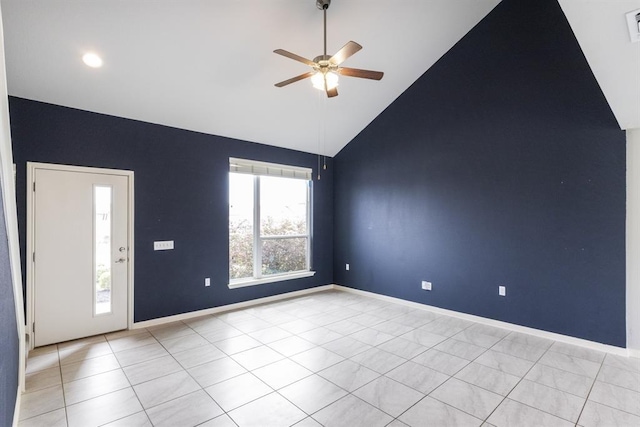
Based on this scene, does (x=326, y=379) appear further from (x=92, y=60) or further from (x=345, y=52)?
(x=92, y=60)

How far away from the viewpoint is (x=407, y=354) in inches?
129

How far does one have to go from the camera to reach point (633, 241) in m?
3.20

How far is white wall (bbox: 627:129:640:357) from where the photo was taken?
318 cm

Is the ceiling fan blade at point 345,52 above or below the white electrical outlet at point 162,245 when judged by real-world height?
above

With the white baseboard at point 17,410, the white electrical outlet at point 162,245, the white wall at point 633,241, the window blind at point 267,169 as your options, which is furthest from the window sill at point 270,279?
the white wall at point 633,241

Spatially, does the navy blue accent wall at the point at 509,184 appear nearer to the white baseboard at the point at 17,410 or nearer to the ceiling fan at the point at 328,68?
the ceiling fan at the point at 328,68

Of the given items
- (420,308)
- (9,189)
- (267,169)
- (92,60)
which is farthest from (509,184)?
(92,60)

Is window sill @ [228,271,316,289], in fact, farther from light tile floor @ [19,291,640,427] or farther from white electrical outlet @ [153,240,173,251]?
white electrical outlet @ [153,240,173,251]

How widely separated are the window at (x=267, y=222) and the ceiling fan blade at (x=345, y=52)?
8.69 ft

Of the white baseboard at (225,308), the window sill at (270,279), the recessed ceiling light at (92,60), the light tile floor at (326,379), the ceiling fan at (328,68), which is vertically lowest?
the light tile floor at (326,379)

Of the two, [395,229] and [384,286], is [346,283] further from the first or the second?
[395,229]

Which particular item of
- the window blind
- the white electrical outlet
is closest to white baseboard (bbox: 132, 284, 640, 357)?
the white electrical outlet

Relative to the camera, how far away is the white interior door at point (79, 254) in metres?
3.47

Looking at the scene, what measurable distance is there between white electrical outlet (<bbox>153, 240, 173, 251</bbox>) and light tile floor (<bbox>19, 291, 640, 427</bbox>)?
100 cm
